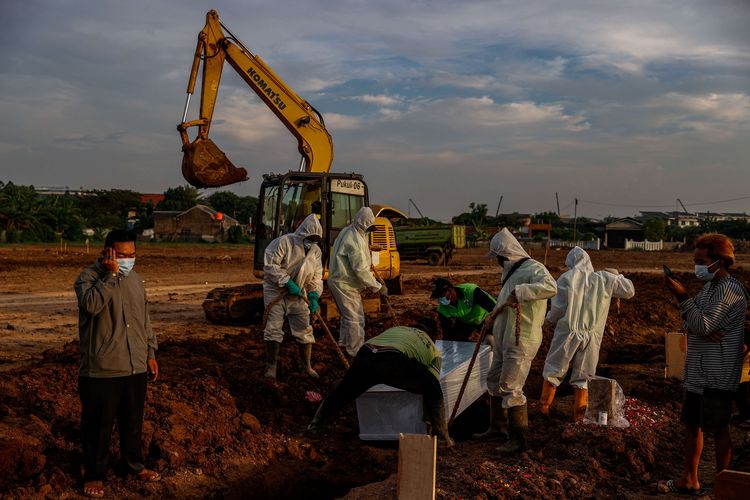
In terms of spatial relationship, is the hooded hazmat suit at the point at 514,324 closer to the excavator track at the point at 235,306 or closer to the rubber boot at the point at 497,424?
the rubber boot at the point at 497,424

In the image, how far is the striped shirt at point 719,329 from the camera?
5105 mm

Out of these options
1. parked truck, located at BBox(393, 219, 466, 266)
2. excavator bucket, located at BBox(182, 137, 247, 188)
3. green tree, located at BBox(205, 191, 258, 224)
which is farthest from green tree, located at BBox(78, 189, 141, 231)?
excavator bucket, located at BBox(182, 137, 247, 188)

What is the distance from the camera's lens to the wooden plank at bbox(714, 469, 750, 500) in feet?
10.7

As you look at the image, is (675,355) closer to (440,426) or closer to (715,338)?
(440,426)

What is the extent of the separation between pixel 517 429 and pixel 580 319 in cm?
131

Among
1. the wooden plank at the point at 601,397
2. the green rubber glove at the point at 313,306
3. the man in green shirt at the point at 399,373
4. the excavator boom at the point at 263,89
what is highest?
the excavator boom at the point at 263,89

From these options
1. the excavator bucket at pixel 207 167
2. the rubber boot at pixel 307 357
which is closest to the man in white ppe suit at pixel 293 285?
the rubber boot at pixel 307 357

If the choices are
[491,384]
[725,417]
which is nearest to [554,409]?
[491,384]

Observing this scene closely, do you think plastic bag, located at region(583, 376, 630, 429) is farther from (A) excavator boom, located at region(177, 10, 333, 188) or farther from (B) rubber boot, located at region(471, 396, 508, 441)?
(A) excavator boom, located at region(177, 10, 333, 188)

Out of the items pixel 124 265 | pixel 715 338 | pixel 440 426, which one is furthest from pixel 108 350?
pixel 715 338

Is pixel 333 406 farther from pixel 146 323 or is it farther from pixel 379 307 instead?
pixel 379 307

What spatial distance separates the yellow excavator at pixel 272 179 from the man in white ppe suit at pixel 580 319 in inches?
212

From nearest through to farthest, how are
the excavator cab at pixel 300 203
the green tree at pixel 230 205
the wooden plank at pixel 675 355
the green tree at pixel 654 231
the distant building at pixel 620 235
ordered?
the wooden plank at pixel 675 355
the excavator cab at pixel 300 203
the green tree at pixel 654 231
the distant building at pixel 620 235
the green tree at pixel 230 205

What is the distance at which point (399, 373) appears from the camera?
20.3ft
